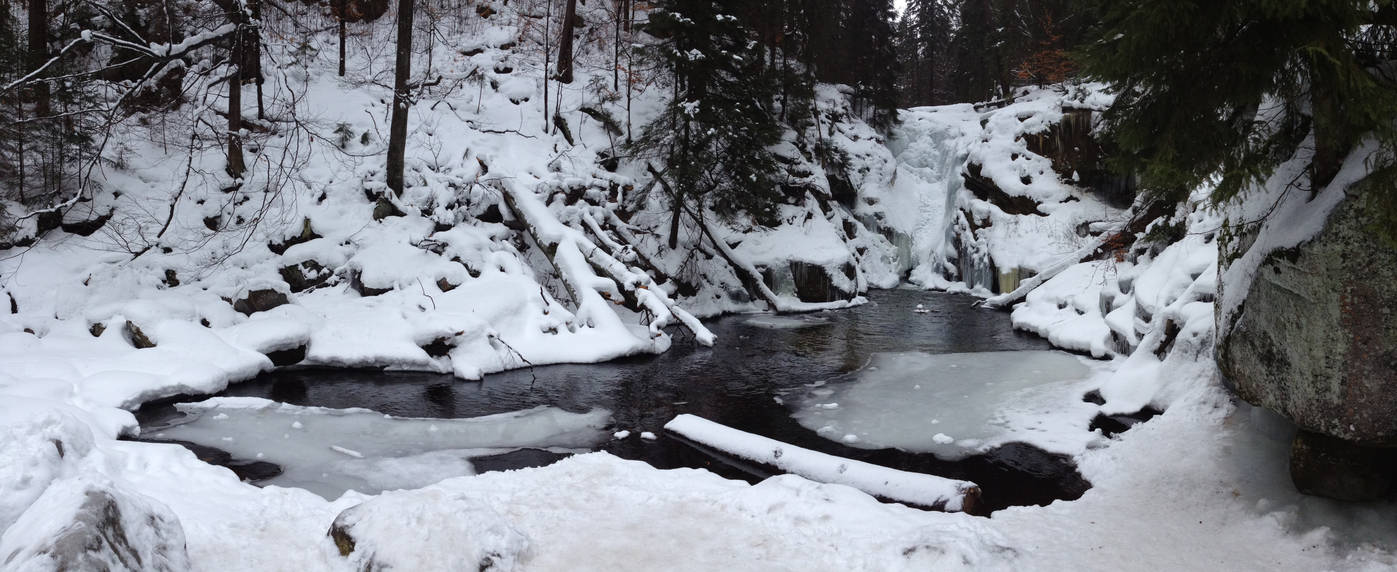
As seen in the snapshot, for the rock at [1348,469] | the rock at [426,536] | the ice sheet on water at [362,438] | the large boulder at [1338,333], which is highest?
the large boulder at [1338,333]

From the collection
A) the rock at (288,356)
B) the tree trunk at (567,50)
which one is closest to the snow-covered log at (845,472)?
the rock at (288,356)

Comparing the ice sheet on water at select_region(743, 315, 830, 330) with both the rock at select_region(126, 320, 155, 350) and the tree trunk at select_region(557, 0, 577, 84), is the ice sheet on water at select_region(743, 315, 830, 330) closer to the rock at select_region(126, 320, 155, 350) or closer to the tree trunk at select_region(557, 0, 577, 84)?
the tree trunk at select_region(557, 0, 577, 84)

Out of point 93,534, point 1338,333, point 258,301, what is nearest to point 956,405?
point 1338,333

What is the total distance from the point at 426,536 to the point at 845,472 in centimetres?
355

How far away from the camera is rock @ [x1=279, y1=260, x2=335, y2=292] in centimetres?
1258

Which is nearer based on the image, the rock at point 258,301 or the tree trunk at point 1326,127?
the tree trunk at point 1326,127

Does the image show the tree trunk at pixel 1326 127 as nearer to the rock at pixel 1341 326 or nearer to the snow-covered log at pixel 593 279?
the rock at pixel 1341 326

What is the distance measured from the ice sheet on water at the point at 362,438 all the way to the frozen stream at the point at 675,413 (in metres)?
0.02

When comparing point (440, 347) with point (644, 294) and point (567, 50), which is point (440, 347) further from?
point (567, 50)

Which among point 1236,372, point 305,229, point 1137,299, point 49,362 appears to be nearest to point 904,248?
point 1137,299

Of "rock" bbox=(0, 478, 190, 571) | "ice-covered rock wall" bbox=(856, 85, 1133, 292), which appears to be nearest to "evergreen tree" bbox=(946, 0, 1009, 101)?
"ice-covered rock wall" bbox=(856, 85, 1133, 292)

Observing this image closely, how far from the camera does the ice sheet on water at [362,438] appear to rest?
6.55 m

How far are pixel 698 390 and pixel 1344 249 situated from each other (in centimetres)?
739

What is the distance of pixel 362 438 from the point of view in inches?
301
